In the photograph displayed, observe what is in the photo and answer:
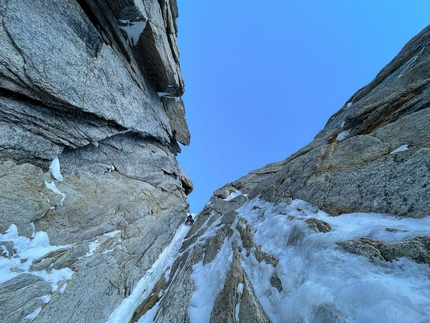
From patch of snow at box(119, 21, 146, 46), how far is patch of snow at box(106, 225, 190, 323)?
17.4m

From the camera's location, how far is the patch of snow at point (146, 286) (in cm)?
940

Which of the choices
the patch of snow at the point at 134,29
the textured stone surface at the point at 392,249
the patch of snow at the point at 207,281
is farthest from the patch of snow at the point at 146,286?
the patch of snow at the point at 134,29

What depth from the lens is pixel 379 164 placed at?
6988 mm

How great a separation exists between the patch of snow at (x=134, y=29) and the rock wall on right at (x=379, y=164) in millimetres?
14726

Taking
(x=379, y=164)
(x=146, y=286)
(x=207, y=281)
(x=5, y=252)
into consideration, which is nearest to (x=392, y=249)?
(x=379, y=164)

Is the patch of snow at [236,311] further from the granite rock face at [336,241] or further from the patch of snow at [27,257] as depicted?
the patch of snow at [27,257]

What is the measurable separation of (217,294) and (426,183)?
754cm

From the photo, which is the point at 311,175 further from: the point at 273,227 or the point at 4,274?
the point at 4,274

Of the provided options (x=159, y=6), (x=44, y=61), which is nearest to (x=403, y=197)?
(x=44, y=61)

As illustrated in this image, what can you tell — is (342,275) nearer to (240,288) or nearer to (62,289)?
(240,288)

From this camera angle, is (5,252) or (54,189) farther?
(54,189)

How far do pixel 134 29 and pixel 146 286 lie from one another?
18.1 metres

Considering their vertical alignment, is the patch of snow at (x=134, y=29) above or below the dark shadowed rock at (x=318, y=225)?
above

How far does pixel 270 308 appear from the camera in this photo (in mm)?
5219
